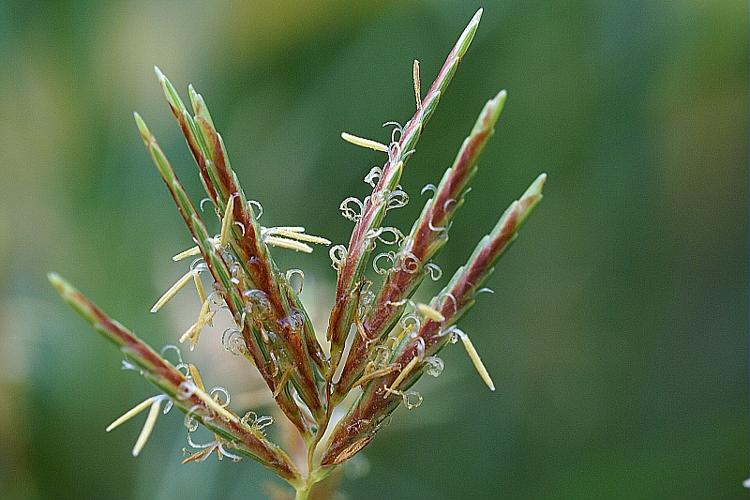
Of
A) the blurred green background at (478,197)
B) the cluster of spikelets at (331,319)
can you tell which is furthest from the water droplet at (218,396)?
the blurred green background at (478,197)

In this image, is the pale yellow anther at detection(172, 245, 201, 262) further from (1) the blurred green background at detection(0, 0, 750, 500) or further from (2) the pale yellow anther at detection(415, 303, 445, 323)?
(1) the blurred green background at detection(0, 0, 750, 500)

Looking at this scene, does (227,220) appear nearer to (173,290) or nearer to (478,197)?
(173,290)

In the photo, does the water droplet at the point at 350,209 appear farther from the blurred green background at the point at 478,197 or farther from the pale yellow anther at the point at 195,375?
the blurred green background at the point at 478,197

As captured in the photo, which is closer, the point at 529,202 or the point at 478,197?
the point at 529,202

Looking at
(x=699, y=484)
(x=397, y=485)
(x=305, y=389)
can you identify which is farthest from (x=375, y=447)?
(x=305, y=389)

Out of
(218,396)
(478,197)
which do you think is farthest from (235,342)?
(478,197)

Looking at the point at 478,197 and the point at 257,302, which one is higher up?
the point at 257,302

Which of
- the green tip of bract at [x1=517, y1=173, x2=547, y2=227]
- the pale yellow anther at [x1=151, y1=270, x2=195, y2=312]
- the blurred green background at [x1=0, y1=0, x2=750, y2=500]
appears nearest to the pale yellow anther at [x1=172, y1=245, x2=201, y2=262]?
the pale yellow anther at [x1=151, y1=270, x2=195, y2=312]

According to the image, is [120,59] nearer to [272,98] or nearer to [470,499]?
[272,98]
